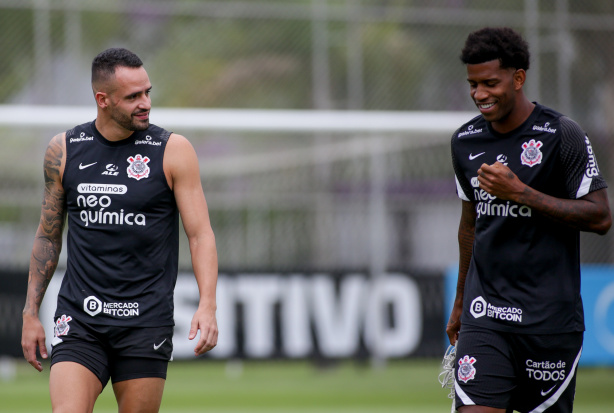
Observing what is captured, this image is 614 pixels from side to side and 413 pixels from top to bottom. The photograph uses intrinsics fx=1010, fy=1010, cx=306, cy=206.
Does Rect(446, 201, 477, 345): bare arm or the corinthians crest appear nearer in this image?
the corinthians crest

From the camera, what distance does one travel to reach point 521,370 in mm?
4793

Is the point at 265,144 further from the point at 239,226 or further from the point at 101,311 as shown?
the point at 101,311

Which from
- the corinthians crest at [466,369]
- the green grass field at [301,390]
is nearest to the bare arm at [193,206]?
the corinthians crest at [466,369]

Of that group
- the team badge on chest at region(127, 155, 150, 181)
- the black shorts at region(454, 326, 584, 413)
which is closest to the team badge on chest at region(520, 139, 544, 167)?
the black shorts at region(454, 326, 584, 413)

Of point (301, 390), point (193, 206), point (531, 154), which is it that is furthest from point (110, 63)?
point (301, 390)

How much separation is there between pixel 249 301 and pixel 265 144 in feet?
16.0

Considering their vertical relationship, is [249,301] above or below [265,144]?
below

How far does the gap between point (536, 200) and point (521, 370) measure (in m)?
0.83

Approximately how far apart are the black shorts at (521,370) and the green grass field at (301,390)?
5.51 meters

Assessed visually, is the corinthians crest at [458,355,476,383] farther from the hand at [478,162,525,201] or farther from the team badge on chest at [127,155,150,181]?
the team badge on chest at [127,155,150,181]

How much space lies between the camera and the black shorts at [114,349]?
4.81 meters

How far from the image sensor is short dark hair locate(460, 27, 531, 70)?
477 cm

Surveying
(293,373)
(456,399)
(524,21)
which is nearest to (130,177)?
(456,399)

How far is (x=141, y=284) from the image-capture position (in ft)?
16.1
